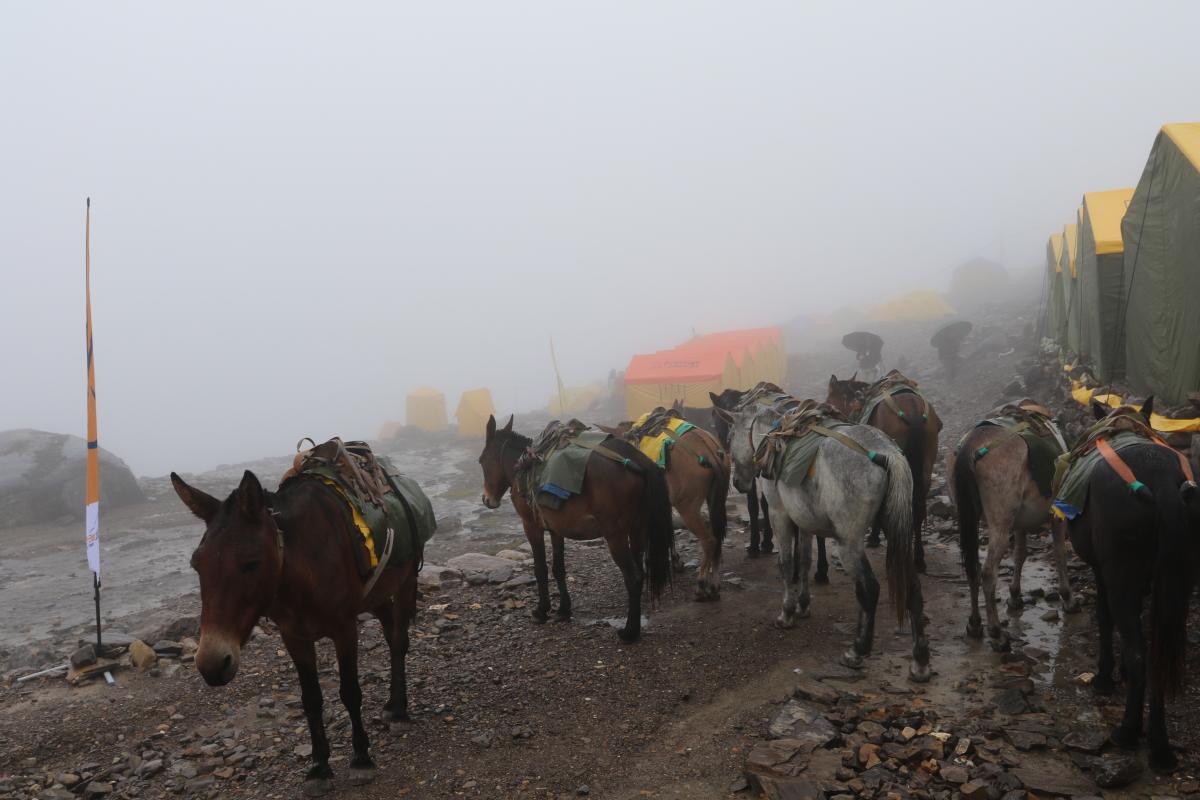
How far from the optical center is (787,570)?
20.4 ft

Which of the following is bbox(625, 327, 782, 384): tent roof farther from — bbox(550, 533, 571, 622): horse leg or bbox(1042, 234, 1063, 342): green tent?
bbox(550, 533, 571, 622): horse leg

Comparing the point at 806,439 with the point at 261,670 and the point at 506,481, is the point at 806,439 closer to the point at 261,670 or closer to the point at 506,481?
the point at 506,481

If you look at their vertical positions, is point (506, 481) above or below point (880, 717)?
above

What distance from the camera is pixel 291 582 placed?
3754mm

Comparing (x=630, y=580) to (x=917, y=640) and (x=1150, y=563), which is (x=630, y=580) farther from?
(x=1150, y=563)

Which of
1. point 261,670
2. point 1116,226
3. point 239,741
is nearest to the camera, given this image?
point 239,741

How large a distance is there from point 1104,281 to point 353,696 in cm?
1179

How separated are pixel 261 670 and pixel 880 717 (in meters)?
5.14

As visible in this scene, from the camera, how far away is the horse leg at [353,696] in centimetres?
413

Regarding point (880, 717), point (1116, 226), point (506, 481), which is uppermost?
point (1116, 226)

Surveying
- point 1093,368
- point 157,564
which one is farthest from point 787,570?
point 157,564

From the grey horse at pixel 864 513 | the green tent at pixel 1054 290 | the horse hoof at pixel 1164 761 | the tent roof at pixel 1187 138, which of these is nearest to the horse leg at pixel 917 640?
the grey horse at pixel 864 513

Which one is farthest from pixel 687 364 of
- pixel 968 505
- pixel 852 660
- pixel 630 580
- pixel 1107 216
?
pixel 852 660

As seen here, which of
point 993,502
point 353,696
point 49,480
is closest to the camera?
point 353,696
